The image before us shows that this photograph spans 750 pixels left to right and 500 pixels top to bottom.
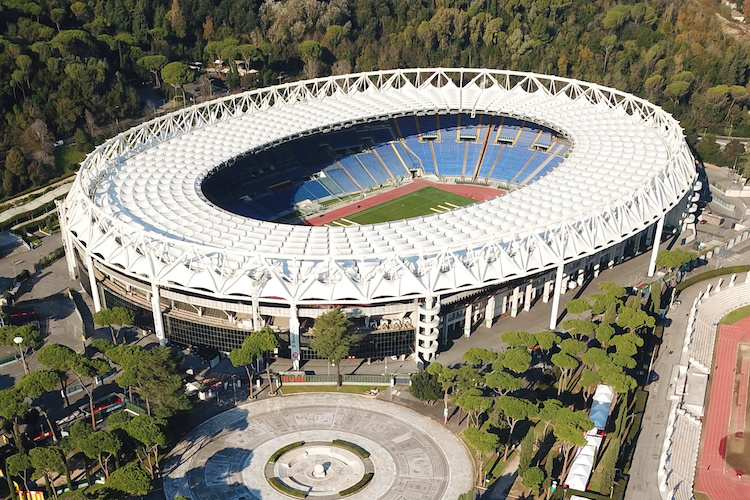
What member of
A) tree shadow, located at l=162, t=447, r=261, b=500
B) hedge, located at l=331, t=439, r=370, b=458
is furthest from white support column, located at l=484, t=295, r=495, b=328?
tree shadow, located at l=162, t=447, r=261, b=500

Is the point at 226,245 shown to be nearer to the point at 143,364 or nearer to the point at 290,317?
the point at 290,317

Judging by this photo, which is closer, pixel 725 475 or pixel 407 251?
pixel 725 475

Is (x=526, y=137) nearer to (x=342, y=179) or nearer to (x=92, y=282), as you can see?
(x=342, y=179)

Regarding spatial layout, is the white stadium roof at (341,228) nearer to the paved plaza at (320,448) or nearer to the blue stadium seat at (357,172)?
the blue stadium seat at (357,172)

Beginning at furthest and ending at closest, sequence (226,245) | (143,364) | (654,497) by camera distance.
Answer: (226,245)
(143,364)
(654,497)

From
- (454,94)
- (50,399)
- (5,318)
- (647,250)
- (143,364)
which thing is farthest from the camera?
(454,94)

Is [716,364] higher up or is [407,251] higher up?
[407,251]

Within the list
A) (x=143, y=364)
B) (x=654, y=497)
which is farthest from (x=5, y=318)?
(x=654, y=497)
